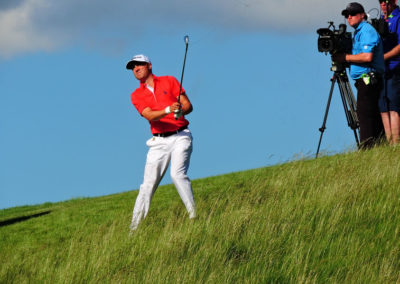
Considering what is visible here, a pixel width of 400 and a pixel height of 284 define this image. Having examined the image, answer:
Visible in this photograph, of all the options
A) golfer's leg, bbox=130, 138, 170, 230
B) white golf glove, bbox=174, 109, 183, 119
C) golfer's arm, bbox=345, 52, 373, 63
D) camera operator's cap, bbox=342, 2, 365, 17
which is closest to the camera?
white golf glove, bbox=174, 109, 183, 119

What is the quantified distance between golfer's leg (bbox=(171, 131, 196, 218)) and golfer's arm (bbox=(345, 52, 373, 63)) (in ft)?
12.1

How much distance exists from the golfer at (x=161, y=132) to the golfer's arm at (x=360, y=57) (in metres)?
3.52

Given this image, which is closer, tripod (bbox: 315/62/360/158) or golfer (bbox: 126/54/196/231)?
golfer (bbox: 126/54/196/231)

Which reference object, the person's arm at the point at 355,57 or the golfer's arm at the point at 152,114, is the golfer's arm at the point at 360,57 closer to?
the person's arm at the point at 355,57

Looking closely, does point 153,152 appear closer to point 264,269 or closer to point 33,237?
point 264,269

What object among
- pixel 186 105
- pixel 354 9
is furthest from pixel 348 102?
pixel 186 105

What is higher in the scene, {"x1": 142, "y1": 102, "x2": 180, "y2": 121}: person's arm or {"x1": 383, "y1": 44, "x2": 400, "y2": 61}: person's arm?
{"x1": 383, "y1": 44, "x2": 400, "y2": 61}: person's arm

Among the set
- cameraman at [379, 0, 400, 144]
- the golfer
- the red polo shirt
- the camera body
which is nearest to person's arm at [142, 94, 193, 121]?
the golfer

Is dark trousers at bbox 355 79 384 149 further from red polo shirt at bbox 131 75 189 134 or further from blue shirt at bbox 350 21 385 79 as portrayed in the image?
red polo shirt at bbox 131 75 189 134

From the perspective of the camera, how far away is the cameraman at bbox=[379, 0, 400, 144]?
407 inches

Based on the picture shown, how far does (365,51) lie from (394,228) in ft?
14.9

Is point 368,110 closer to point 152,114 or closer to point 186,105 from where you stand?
point 186,105

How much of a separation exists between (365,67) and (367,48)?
16.1 inches

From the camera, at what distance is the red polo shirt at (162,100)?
7.35 meters
